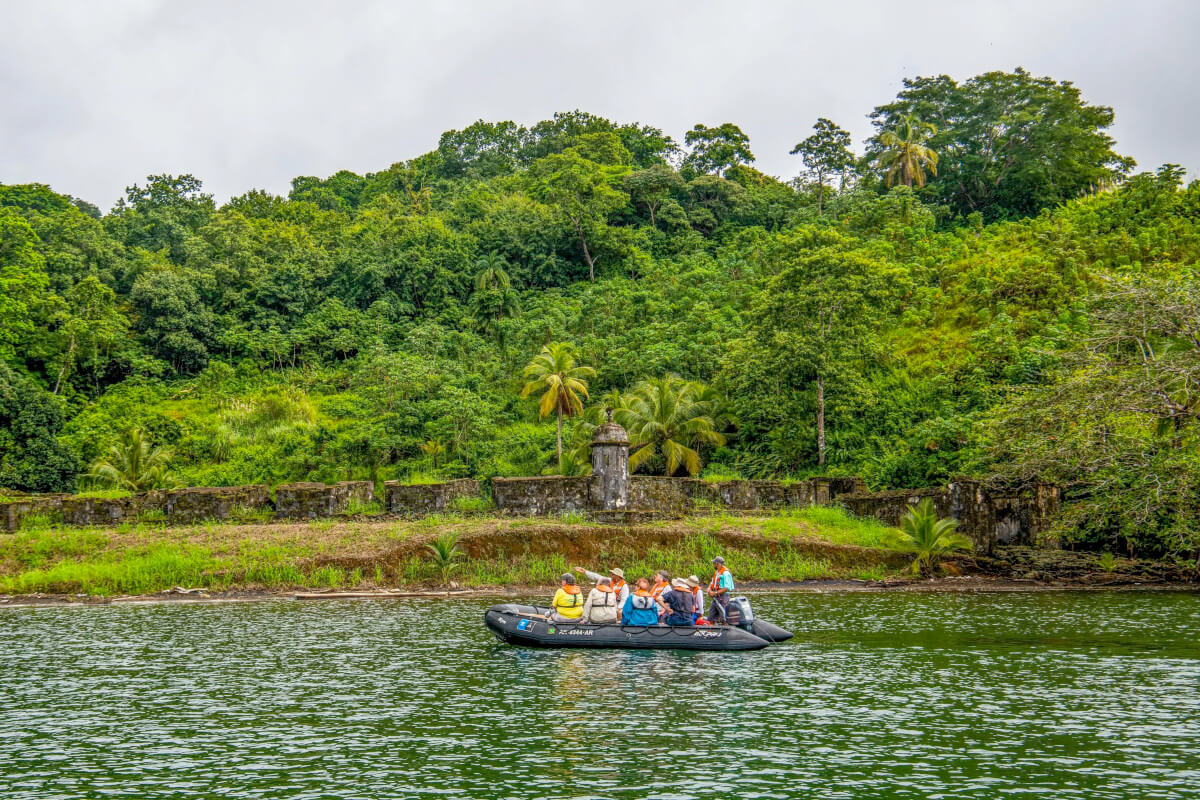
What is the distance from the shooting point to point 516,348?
166 feet

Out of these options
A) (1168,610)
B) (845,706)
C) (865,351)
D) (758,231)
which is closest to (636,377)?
(865,351)

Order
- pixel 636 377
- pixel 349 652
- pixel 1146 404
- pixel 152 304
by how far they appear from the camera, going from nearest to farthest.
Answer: pixel 349 652
pixel 1146 404
pixel 636 377
pixel 152 304

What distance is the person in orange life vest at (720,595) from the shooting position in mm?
17438

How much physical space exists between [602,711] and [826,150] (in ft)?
206

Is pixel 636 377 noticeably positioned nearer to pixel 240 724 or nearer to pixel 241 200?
pixel 240 724

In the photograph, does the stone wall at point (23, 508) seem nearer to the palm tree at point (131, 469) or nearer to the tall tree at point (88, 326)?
the palm tree at point (131, 469)

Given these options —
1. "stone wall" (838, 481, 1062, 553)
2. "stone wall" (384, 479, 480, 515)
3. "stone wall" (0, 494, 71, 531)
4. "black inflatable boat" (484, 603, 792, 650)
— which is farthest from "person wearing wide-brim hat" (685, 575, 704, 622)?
"stone wall" (0, 494, 71, 531)

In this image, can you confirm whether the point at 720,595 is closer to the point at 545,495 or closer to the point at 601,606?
the point at 601,606

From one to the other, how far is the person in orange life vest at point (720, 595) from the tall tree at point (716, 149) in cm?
6054

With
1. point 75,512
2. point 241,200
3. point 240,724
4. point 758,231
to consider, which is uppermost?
point 241,200

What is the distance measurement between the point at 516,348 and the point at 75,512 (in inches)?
1021

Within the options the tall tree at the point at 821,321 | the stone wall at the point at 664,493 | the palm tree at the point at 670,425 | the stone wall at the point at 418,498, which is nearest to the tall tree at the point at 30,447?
the stone wall at the point at 418,498

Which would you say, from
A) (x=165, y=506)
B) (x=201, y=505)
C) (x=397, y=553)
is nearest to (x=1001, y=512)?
(x=397, y=553)

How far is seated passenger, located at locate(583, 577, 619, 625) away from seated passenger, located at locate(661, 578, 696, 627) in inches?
36.5
